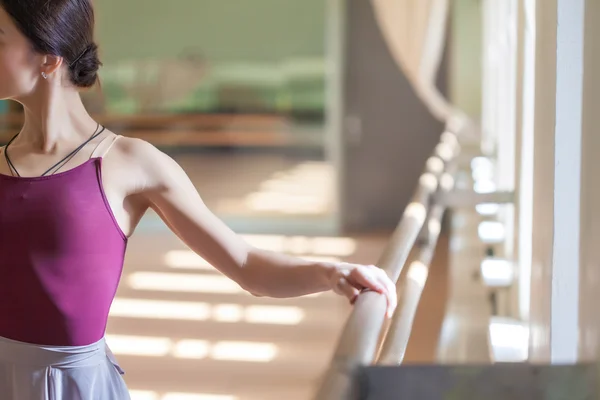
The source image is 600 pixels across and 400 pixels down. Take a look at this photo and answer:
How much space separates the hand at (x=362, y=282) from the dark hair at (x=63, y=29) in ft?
1.62

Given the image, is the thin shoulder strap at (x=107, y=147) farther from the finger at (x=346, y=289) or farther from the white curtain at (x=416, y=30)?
the white curtain at (x=416, y=30)

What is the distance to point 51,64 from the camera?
1.23 meters

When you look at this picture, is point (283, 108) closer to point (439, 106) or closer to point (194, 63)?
point (194, 63)

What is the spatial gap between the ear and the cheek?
0.05 ft

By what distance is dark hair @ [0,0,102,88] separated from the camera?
1.18m

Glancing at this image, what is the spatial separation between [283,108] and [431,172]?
602 cm

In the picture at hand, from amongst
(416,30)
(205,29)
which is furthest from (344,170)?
(416,30)

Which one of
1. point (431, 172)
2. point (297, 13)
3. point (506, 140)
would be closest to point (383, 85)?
point (297, 13)

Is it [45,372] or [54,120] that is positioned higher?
[54,120]

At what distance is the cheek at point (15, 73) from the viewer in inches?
47.1

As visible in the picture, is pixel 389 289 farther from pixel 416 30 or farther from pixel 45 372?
pixel 416 30

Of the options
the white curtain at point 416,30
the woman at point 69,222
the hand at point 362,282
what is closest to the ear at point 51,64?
the woman at point 69,222

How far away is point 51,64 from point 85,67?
7 cm

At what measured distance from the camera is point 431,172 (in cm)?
243
